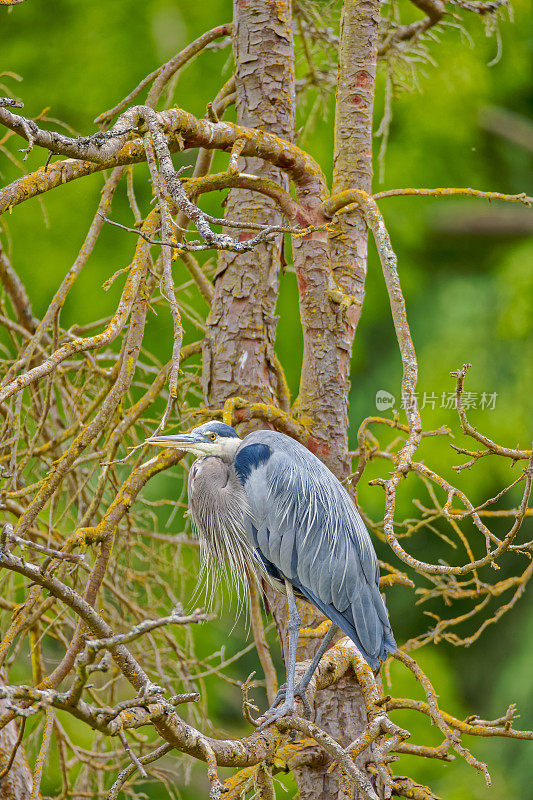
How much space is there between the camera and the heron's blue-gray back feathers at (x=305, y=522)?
2.60 meters

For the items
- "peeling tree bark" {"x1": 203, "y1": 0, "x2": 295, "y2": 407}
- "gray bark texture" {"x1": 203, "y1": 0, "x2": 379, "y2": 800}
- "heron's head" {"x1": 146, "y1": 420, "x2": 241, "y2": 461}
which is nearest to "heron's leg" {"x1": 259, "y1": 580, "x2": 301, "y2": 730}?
"gray bark texture" {"x1": 203, "y1": 0, "x2": 379, "y2": 800}

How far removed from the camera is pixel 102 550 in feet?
7.39

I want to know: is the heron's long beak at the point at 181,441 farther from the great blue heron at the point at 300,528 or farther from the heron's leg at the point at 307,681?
the heron's leg at the point at 307,681

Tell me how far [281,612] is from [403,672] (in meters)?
3.31

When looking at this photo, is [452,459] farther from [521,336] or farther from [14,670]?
[14,670]

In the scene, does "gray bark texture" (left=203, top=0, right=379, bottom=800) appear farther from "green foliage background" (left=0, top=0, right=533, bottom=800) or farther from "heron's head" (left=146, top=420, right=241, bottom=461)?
"green foliage background" (left=0, top=0, right=533, bottom=800)

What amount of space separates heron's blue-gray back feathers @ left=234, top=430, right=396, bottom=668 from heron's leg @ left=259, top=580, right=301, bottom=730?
0.17 ft

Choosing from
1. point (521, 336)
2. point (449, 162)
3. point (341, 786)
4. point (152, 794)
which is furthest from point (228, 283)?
point (152, 794)

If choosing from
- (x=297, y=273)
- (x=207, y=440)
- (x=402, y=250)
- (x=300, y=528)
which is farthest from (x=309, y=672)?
(x=402, y=250)

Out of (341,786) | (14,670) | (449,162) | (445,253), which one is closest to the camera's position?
(341,786)

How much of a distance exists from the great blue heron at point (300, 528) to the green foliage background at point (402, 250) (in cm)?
280

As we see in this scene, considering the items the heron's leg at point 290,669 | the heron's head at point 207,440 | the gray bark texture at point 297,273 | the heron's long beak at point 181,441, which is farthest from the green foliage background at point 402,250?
the heron's long beak at point 181,441

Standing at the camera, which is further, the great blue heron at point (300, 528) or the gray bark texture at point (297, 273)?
the gray bark texture at point (297, 273)

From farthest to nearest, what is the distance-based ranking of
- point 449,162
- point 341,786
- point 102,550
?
point 449,162
point 341,786
point 102,550
